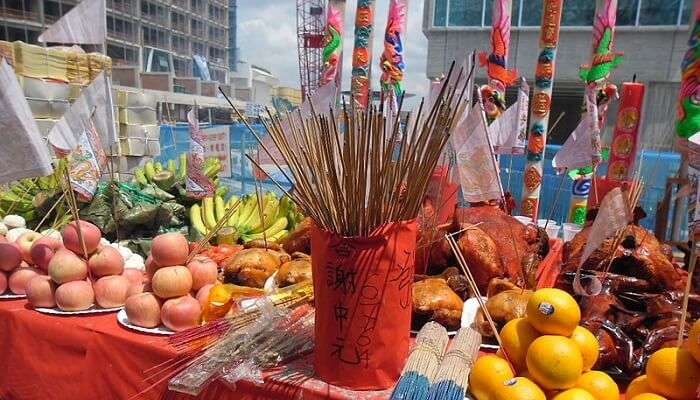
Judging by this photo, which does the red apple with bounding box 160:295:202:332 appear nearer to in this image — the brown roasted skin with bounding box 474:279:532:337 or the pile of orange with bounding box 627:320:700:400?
the brown roasted skin with bounding box 474:279:532:337

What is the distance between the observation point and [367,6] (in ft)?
24.9

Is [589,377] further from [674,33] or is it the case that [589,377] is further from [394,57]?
[674,33]

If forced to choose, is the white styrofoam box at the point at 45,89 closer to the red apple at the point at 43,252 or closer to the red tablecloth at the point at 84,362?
the red apple at the point at 43,252

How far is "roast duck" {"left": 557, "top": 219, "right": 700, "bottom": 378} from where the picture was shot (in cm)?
155

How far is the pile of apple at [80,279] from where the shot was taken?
6.85 ft

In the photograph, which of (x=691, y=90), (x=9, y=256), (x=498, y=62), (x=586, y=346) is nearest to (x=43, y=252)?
(x=9, y=256)

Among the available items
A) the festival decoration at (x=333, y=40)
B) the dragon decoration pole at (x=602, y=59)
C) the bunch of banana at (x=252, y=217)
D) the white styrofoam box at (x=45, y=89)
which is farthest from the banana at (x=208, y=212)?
the white styrofoam box at (x=45, y=89)

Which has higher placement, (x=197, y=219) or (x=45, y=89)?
(x=45, y=89)

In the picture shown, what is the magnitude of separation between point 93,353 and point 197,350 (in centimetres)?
58

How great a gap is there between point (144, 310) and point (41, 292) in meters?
0.60

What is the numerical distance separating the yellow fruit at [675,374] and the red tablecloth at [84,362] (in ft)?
3.38

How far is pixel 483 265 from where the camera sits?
2.10 meters

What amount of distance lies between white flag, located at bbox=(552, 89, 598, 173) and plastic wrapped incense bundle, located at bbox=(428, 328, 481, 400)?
3569mm

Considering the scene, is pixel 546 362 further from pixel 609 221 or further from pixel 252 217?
pixel 252 217
